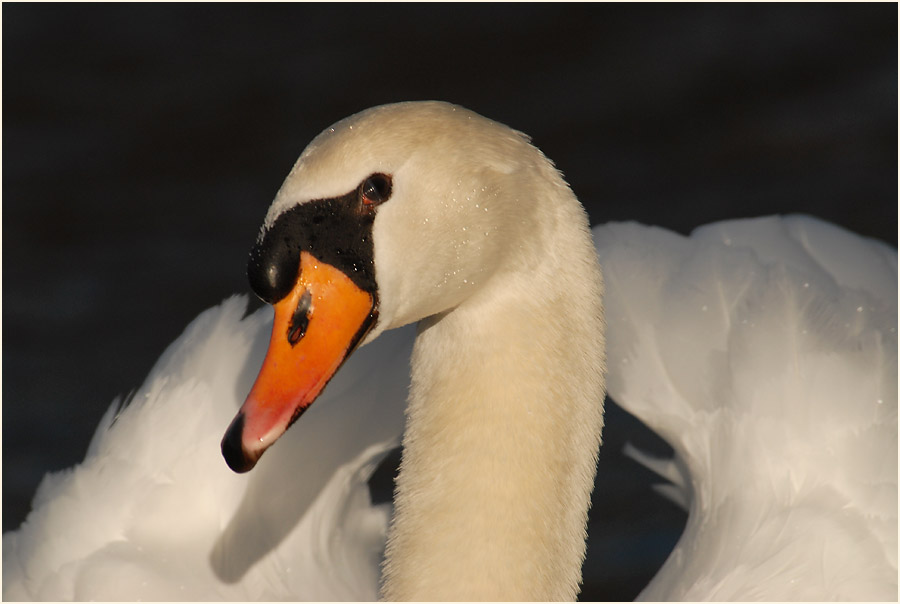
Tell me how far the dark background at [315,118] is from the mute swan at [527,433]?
6.04ft

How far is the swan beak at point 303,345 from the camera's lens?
2.10 m

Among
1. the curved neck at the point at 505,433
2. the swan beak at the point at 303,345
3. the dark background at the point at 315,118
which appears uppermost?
the swan beak at the point at 303,345

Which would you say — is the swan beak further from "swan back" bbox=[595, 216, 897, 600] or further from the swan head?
"swan back" bbox=[595, 216, 897, 600]

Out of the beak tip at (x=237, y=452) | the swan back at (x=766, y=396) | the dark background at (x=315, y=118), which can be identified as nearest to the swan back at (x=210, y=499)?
the swan back at (x=766, y=396)

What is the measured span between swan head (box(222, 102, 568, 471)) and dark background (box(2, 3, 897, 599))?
3.23 meters

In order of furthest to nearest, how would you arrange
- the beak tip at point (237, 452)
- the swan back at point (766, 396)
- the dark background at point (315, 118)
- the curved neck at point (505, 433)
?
the dark background at point (315, 118) → the swan back at point (766, 396) → the curved neck at point (505, 433) → the beak tip at point (237, 452)

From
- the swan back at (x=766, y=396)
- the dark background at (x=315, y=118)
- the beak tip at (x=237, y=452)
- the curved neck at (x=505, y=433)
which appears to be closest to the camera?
the beak tip at (x=237, y=452)

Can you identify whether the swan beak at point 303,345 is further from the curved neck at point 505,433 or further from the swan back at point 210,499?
the swan back at point 210,499

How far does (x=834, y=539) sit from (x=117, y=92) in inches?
168

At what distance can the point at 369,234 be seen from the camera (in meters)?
2.12

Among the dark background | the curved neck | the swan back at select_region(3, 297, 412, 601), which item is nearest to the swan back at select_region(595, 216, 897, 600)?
the swan back at select_region(3, 297, 412, 601)

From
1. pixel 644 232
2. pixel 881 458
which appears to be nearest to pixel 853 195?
pixel 644 232

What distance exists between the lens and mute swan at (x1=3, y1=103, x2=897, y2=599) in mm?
2334

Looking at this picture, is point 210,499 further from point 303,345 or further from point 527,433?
point 303,345
